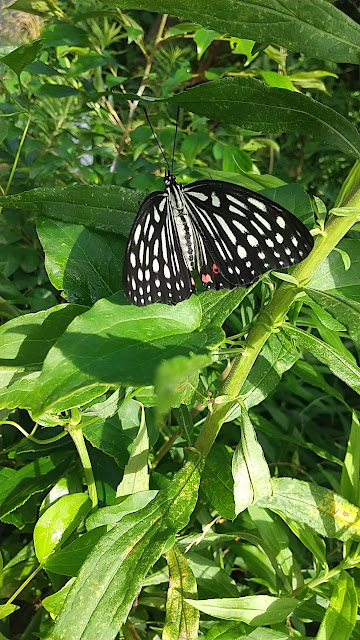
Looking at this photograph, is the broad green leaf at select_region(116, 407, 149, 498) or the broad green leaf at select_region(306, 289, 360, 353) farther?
the broad green leaf at select_region(116, 407, 149, 498)

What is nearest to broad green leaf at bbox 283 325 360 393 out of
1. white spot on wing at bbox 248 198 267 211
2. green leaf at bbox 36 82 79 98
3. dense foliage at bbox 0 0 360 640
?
dense foliage at bbox 0 0 360 640

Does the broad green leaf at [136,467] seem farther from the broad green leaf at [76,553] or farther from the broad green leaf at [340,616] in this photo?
the broad green leaf at [340,616]

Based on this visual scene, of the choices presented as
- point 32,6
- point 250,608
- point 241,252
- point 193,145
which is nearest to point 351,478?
point 250,608

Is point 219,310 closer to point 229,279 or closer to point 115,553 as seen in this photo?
point 229,279

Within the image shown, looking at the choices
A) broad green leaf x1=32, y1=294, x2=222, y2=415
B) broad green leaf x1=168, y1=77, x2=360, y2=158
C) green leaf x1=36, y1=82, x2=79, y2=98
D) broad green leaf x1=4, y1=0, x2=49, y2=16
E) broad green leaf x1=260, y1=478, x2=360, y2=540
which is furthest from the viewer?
green leaf x1=36, y1=82, x2=79, y2=98

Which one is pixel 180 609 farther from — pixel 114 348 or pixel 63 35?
pixel 63 35

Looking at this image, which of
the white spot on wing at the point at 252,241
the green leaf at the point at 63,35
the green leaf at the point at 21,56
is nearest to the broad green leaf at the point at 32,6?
the green leaf at the point at 63,35

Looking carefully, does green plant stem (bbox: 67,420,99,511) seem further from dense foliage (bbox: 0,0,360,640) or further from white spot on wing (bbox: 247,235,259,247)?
white spot on wing (bbox: 247,235,259,247)
